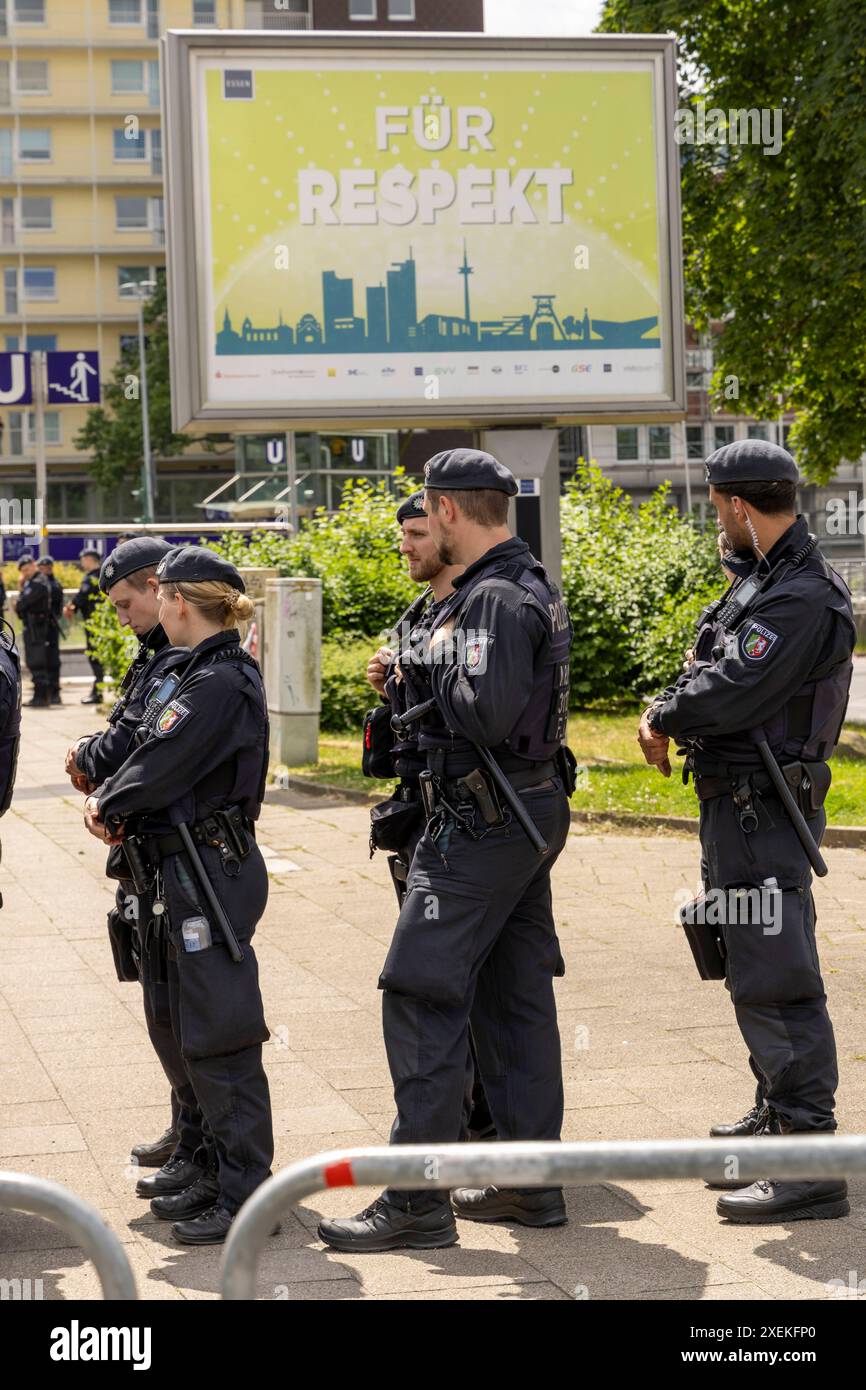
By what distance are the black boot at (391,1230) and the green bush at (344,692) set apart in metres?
11.0

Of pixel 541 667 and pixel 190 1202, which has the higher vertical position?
pixel 541 667

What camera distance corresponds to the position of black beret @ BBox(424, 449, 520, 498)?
459 cm

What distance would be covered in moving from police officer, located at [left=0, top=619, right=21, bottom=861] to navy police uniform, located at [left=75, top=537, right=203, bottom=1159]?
20cm

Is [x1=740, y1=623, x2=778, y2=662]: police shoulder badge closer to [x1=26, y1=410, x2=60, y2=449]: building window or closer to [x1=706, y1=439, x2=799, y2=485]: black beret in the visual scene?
[x1=706, y1=439, x2=799, y2=485]: black beret

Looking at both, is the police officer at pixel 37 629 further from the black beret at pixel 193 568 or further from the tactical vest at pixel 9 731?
the black beret at pixel 193 568

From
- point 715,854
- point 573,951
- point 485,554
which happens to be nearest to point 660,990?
point 573,951

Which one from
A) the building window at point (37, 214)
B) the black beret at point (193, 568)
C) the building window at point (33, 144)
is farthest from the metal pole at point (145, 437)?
the black beret at point (193, 568)

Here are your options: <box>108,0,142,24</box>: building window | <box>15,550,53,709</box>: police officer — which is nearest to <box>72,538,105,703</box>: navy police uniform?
<box>15,550,53,709</box>: police officer

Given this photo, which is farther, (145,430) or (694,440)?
(694,440)

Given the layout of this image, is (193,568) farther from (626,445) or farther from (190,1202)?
(626,445)

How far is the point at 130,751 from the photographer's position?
4715 mm

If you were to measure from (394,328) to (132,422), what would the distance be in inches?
2047

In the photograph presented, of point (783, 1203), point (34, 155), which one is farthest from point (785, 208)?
point (34, 155)
